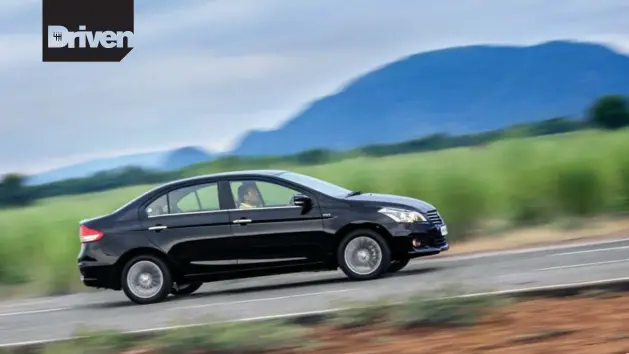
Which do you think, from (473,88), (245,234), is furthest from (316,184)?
(473,88)

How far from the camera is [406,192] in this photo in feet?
71.3

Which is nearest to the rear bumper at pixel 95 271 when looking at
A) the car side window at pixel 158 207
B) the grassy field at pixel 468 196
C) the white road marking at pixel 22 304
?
the car side window at pixel 158 207

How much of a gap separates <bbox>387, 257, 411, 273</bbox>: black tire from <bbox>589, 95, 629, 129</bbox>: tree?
113 ft

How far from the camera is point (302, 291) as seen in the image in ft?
45.9

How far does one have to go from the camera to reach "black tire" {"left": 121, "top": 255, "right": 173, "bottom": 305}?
1453 centimetres

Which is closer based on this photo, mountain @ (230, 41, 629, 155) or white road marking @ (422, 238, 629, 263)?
white road marking @ (422, 238, 629, 263)

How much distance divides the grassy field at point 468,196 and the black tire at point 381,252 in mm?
A: 7051

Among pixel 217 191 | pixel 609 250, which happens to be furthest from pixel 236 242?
pixel 609 250

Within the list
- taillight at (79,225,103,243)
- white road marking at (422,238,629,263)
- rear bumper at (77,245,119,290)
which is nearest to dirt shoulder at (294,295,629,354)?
rear bumper at (77,245,119,290)

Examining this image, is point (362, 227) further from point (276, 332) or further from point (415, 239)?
point (276, 332)

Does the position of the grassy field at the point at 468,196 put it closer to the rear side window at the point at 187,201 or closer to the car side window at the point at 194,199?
the rear side window at the point at 187,201

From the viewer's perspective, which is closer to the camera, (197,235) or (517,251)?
(197,235)

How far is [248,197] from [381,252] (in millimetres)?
1859

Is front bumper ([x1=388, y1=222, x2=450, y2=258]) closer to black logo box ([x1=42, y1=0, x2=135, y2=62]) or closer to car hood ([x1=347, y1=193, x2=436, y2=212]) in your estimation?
car hood ([x1=347, y1=193, x2=436, y2=212])
